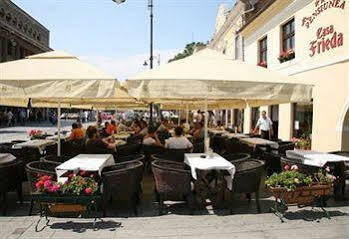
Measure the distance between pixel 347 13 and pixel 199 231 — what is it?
8349 millimetres

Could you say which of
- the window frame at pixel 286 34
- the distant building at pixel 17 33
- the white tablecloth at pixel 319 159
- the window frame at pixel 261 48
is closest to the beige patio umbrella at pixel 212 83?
the white tablecloth at pixel 319 159

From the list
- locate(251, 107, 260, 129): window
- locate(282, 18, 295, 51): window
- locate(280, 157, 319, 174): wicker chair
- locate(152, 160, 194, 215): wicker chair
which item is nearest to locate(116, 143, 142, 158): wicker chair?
locate(152, 160, 194, 215): wicker chair

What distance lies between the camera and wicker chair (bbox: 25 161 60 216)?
6.89 m

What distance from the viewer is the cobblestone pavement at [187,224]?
6.07m

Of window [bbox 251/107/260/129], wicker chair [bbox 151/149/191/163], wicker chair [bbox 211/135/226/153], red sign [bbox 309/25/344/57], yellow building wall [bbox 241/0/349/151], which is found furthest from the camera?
window [bbox 251/107/260/129]

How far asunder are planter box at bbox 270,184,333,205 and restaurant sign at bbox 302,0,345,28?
23.6ft

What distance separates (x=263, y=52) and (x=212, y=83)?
15441 millimetres

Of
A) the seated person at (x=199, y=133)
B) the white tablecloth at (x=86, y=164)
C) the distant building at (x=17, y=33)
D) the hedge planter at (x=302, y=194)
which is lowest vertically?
the hedge planter at (x=302, y=194)

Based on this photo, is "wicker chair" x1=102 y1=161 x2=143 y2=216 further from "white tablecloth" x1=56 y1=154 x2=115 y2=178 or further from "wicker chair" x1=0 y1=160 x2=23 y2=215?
"wicker chair" x1=0 y1=160 x2=23 y2=215

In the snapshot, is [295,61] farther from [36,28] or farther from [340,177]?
[36,28]

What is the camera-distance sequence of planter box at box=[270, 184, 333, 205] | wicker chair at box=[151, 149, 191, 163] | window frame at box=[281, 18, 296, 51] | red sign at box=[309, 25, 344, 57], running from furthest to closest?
window frame at box=[281, 18, 296, 51] → red sign at box=[309, 25, 344, 57] → wicker chair at box=[151, 149, 191, 163] → planter box at box=[270, 184, 333, 205]

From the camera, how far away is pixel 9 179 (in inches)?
287

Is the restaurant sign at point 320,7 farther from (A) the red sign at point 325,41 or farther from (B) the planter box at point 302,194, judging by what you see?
(B) the planter box at point 302,194

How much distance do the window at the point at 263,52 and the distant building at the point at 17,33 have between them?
1790 inches
